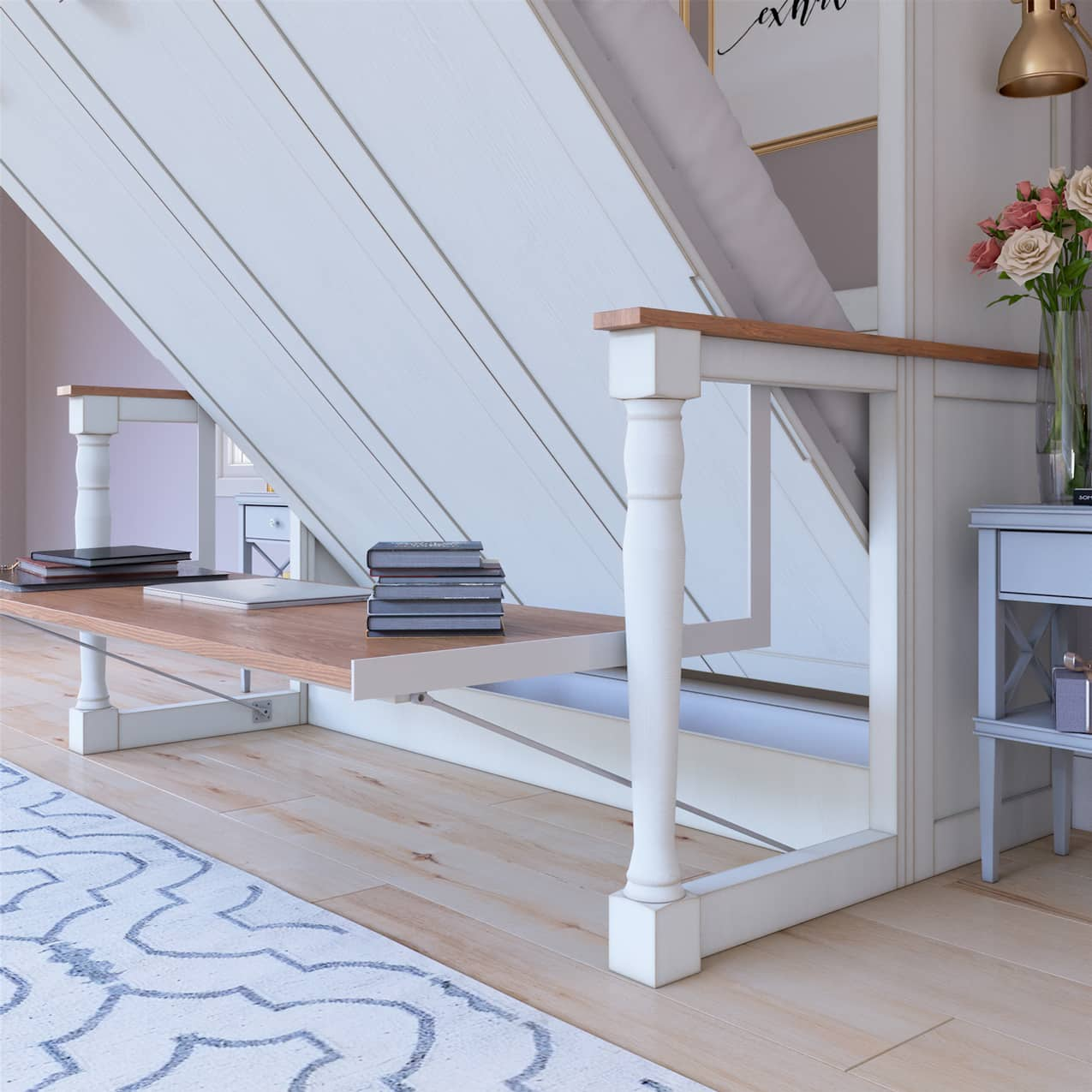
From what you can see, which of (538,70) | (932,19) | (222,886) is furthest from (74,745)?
(932,19)

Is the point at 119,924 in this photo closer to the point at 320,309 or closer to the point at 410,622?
the point at 410,622

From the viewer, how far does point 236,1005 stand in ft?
4.56

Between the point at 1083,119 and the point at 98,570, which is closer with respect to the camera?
Result: the point at 1083,119

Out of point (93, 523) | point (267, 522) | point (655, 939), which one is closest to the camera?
point (655, 939)

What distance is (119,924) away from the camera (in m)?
1.66

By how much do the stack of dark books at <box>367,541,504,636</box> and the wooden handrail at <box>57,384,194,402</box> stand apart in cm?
144

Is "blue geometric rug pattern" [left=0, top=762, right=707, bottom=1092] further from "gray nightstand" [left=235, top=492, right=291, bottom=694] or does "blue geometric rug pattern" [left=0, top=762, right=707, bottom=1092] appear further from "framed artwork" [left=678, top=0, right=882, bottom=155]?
"framed artwork" [left=678, top=0, right=882, bottom=155]

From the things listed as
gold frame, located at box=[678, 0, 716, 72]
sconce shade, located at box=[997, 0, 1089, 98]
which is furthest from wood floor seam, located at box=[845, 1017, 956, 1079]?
gold frame, located at box=[678, 0, 716, 72]

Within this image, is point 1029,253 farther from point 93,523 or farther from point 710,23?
point 93,523

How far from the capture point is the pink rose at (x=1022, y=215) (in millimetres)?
1795

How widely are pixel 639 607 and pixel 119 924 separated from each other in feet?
2.80

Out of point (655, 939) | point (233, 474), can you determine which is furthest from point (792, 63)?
point (233, 474)

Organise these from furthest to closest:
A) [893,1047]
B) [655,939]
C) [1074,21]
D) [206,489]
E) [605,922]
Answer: [206,489], [1074,21], [605,922], [655,939], [893,1047]

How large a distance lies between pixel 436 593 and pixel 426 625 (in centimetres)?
4
